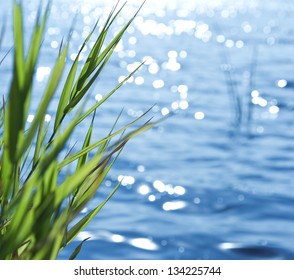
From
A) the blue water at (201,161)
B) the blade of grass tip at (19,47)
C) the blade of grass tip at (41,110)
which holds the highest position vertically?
the blue water at (201,161)

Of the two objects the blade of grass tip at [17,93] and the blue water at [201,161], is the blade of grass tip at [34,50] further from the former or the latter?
the blue water at [201,161]

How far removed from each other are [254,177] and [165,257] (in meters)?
1.64

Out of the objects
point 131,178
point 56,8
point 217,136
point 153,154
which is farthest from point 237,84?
point 56,8

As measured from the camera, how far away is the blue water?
4344mm

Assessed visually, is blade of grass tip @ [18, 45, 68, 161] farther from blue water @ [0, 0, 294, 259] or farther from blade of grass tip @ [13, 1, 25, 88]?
blue water @ [0, 0, 294, 259]

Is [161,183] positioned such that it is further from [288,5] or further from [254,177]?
[288,5]

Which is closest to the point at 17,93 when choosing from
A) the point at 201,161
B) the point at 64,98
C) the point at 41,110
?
the point at 41,110

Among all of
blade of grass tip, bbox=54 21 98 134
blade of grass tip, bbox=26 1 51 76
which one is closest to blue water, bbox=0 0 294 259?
blade of grass tip, bbox=54 21 98 134

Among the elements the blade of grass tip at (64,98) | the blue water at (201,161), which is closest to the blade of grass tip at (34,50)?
the blade of grass tip at (64,98)

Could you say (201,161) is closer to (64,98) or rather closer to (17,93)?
(64,98)

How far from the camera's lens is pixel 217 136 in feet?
22.2

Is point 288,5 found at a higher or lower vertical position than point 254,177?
higher

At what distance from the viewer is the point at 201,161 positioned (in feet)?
19.8

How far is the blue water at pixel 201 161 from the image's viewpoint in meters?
4.34
